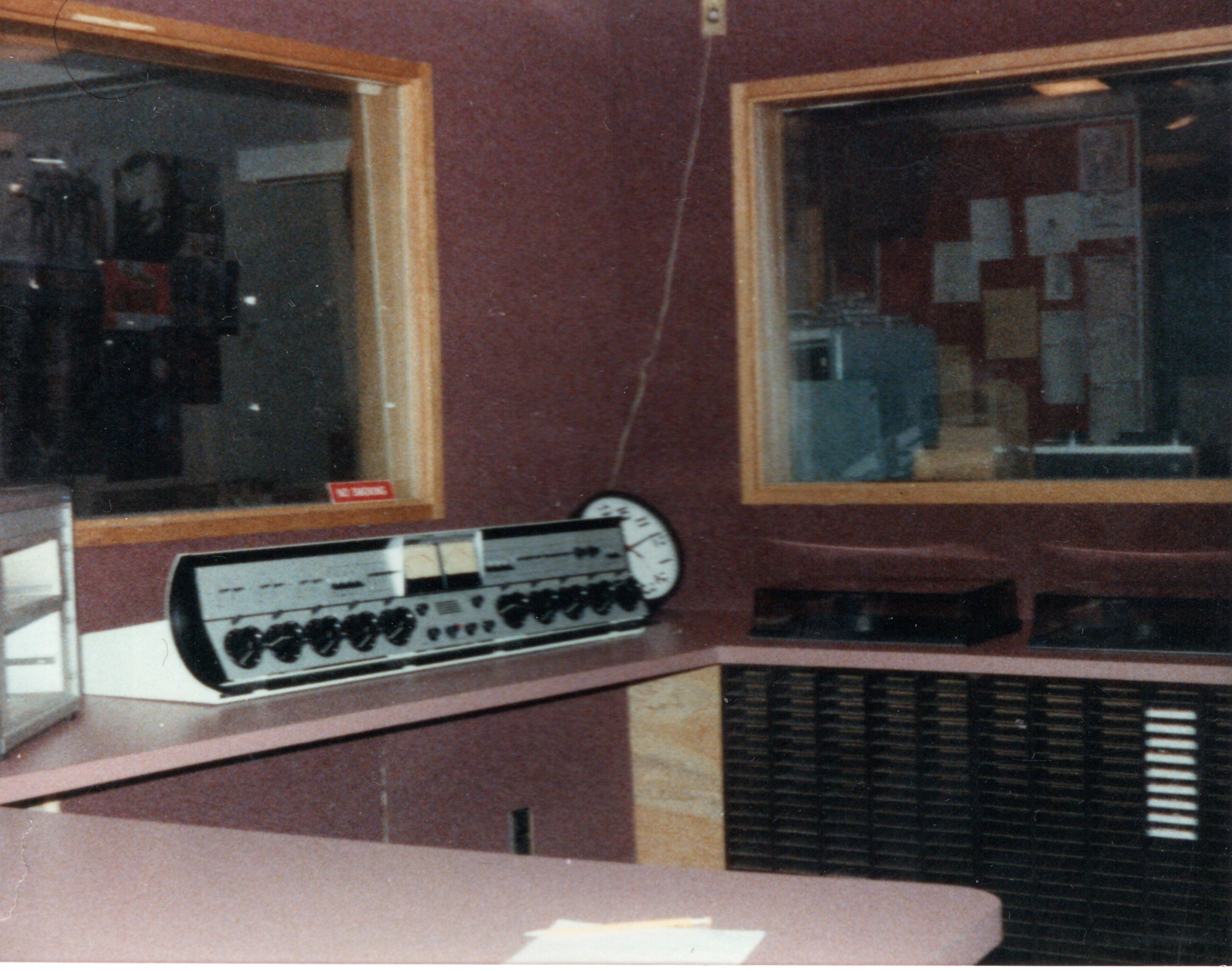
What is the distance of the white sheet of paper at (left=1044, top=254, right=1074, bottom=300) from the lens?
2.82 meters

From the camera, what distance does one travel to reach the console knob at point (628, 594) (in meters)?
2.68

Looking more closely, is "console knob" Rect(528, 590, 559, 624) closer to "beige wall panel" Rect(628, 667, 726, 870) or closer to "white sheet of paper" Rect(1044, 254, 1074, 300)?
"beige wall panel" Rect(628, 667, 726, 870)

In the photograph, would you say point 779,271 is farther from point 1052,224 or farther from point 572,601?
point 572,601

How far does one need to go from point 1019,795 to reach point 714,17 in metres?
1.86

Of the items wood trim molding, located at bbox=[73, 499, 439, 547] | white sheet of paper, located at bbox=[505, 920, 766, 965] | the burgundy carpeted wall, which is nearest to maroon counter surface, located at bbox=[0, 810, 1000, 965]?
white sheet of paper, located at bbox=[505, 920, 766, 965]

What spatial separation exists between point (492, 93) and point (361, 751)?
1444mm

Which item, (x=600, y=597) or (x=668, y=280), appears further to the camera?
(x=668, y=280)

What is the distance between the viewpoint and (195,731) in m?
1.87

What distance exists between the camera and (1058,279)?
2.83 metres

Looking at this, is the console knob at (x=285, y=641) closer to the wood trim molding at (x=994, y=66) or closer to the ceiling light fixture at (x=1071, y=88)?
the wood trim molding at (x=994, y=66)

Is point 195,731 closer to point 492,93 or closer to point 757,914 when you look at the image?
point 757,914

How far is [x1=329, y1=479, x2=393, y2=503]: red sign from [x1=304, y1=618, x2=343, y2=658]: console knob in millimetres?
547

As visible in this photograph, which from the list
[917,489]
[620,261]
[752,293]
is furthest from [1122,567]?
[620,261]

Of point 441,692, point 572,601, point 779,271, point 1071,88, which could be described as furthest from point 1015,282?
point 441,692
